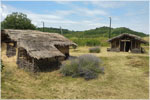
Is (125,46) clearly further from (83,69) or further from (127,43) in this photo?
(83,69)

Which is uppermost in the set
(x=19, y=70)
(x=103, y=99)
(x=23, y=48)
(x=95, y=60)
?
(x=23, y=48)

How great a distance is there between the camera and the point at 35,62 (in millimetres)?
10211

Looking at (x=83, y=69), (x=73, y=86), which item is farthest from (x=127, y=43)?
(x=73, y=86)

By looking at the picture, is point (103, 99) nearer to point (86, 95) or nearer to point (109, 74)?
point (86, 95)

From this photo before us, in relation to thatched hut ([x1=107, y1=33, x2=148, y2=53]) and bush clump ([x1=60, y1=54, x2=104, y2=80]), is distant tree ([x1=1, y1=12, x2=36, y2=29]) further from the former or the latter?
bush clump ([x1=60, y1=54, x2=104, y2=80])

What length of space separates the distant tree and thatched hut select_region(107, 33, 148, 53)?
15.6 meters

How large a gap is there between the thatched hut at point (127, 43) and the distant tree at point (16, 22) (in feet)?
51.1

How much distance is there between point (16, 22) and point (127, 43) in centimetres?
1952

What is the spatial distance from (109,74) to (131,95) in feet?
11.1

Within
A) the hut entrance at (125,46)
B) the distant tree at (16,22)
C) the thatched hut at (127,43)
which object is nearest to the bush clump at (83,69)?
the thatched hut at (127,43)

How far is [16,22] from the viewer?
86.8ft

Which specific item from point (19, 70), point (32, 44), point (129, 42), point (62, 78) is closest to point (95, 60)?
point (62, 78)

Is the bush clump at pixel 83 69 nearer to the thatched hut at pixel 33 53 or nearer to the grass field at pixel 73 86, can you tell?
the grass field at pixel 73 86

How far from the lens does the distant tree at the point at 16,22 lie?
A: 26078mm
